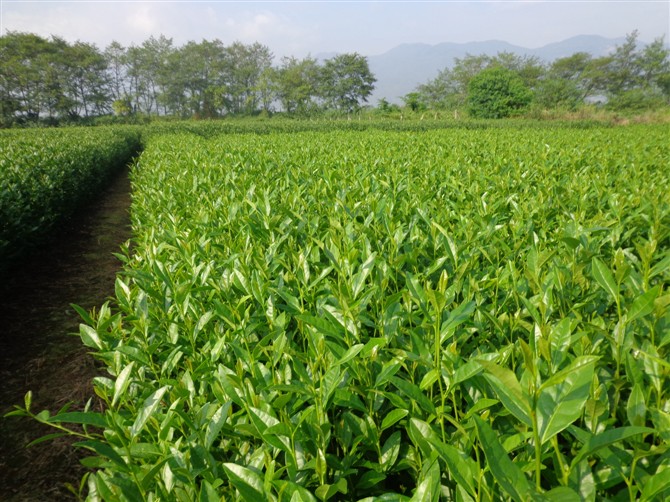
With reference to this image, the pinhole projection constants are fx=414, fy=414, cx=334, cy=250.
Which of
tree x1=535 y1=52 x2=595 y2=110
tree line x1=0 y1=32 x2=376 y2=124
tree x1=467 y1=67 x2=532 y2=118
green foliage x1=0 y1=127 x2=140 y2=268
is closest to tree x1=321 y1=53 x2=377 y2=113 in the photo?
tree line x1=0 y1=32 x2=376 y2=124

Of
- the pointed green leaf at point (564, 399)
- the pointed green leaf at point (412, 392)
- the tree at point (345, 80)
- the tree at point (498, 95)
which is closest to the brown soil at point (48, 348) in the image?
the pointed green leaf at point (412, 392)

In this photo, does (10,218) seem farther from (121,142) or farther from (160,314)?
(121,142)

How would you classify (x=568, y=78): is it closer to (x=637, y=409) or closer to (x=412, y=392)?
(x=637, y=409)

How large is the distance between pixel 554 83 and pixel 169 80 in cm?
6374

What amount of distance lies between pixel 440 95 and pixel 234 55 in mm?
40333

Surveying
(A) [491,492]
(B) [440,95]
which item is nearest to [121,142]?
(A) [491,492]

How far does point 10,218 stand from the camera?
533cm

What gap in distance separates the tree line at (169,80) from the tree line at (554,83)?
16.4 metres

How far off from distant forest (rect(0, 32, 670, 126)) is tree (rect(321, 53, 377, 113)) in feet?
0.58

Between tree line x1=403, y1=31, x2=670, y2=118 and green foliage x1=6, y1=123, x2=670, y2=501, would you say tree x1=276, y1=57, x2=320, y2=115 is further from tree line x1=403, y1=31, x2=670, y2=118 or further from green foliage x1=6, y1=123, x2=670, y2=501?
green foliage x1=6, y1=123, x2=670, y2=501

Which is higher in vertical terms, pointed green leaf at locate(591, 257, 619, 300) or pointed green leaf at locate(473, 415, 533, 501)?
pointed green leaf at locate(591, 257, 619, 300)

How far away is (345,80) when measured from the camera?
241 feet

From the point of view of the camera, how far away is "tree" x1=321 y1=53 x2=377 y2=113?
72938 millimetres

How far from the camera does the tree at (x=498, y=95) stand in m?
39.9
